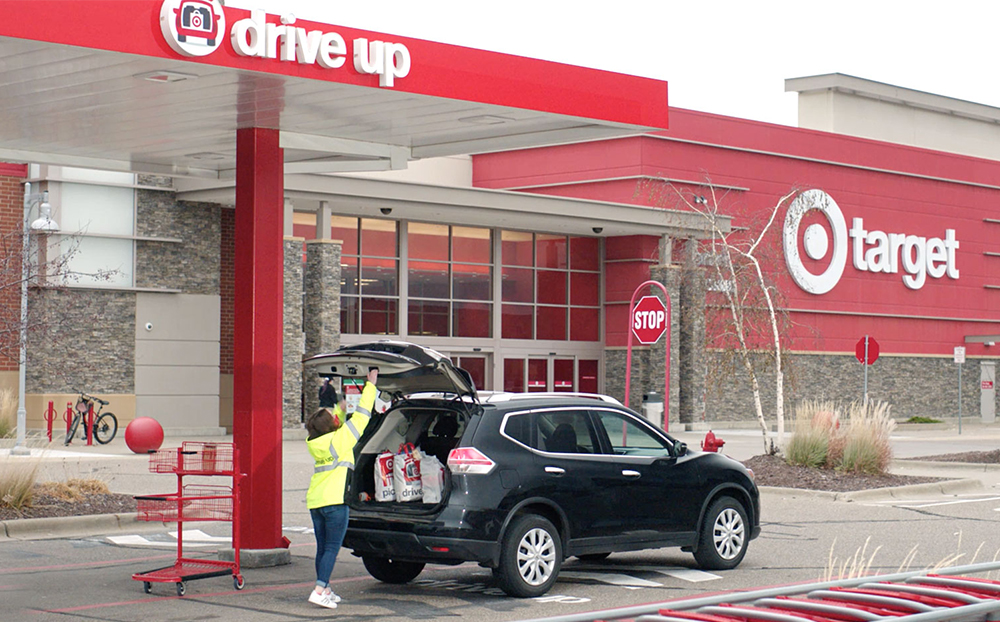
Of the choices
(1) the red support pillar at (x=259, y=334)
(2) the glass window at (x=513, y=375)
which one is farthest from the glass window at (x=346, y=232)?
(1) the red support pillar at (x=259, y=334)

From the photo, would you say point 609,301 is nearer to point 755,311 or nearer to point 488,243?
point 488,243

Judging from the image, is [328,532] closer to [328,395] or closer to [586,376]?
[328,395]

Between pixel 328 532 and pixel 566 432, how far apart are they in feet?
8.00

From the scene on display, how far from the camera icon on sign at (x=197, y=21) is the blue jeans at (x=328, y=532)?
155 inches

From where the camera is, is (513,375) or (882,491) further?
(513,375)

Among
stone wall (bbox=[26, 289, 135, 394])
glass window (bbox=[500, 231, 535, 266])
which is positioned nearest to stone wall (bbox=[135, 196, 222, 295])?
stone wall (bbox=[26, 289, 135, 394])

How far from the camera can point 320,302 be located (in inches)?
1318

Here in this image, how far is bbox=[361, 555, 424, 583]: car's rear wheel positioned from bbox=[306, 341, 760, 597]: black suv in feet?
0.04

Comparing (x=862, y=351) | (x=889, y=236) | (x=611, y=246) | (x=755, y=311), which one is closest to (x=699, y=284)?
(x=755, y=311)

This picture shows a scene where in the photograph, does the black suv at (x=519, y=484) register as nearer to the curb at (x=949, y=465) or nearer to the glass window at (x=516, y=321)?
the curb at (x=949, y=465)

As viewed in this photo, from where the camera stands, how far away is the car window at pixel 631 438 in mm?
12086

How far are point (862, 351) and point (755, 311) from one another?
747 cm

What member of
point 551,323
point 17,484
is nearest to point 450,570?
point 17,484

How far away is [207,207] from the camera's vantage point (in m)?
33.9
